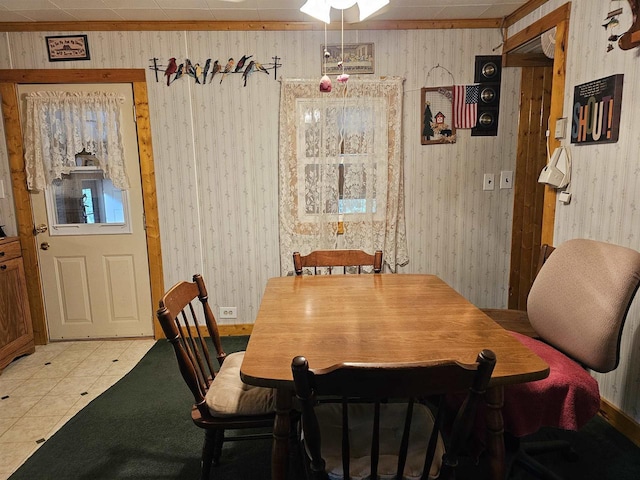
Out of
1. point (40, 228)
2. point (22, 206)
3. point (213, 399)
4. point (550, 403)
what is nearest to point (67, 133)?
point (22, 206)

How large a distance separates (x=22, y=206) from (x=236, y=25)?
7.00ft

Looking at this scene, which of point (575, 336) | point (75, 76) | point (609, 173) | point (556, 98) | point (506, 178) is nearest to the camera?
point (575, 336)

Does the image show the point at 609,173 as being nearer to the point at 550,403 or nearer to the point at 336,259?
the point at 550,403

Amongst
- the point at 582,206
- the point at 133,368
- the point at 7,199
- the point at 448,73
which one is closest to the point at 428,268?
the point at 582,206

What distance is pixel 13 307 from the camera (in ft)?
9.53

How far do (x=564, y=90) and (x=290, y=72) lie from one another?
1849 millimetres

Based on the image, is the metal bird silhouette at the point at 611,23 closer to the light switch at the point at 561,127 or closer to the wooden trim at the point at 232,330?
the light switch at the point at 561,127

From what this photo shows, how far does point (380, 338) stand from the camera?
4.54ft

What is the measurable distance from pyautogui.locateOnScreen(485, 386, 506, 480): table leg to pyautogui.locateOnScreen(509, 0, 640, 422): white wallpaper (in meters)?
1.19

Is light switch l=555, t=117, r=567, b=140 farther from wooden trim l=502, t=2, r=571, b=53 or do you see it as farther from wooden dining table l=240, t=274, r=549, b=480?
wooden dining table l=240, t=274, r=549, b=480

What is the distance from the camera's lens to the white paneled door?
3113mm

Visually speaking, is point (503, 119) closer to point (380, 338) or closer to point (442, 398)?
point (380, 338)

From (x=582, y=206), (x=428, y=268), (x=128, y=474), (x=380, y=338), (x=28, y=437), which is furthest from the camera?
(x=428, y=268)

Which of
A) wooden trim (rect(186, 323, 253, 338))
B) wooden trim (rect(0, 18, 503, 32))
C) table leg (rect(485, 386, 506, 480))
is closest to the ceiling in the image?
wooden trim (rect(0, 18, 503, 32))
